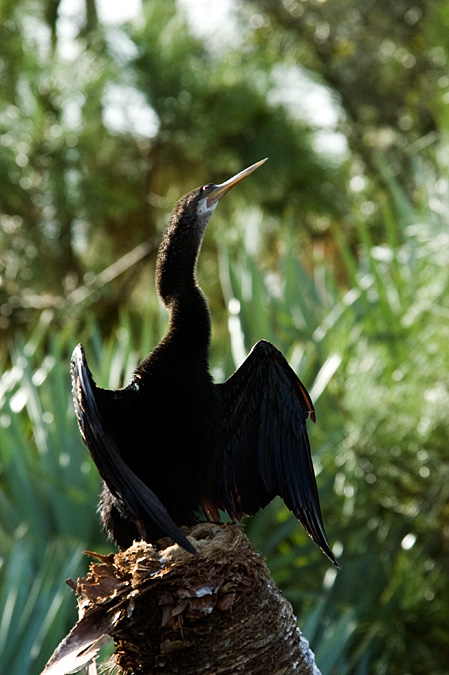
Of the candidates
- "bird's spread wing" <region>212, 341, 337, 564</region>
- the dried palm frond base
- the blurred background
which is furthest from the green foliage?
the dried palm frond base

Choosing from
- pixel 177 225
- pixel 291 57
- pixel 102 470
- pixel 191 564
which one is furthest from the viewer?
pixel 291 57

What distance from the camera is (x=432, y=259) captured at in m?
3.94

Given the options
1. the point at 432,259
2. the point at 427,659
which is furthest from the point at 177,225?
the point at 427,659

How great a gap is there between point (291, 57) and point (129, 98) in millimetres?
1349

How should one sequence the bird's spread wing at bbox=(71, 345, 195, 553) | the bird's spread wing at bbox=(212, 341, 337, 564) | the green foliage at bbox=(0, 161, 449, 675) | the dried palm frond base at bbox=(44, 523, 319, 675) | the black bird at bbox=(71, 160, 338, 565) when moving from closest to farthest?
the dried palm frond base at bbox=(44, 523, 319, 675), the bird's spread wing at bbox=(71, 345, 195, 553), the black bird at bbox=(71, 160, 338, 565), the bird's spread wing at bbox=(212, 341, 337, 564), the green foliage at bbox=(0, 161, 449, 675)

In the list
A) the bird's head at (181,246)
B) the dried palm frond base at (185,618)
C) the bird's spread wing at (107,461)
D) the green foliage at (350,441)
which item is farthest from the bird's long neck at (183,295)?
the green foliage at (350,441)

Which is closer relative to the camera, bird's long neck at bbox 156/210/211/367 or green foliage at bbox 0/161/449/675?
bird's long neck at bbox 156/210/211/367

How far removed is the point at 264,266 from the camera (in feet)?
19.2

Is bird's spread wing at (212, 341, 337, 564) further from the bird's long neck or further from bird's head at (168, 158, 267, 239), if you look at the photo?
bird's head at (168, 158, 267, 239)

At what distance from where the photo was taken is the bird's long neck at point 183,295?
1.82 meters

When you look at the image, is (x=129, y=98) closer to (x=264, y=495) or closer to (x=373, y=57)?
(x=373, y=57)

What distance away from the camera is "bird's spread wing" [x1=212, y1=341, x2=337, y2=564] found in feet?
6.15

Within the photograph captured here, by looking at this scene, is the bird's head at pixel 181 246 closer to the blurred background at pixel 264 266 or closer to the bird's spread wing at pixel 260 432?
the bird's spread wing at pixel 260 432

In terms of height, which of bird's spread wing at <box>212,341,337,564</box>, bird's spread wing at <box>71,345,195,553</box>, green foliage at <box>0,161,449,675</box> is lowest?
green foliage at <box>0,161,449,675</box>
